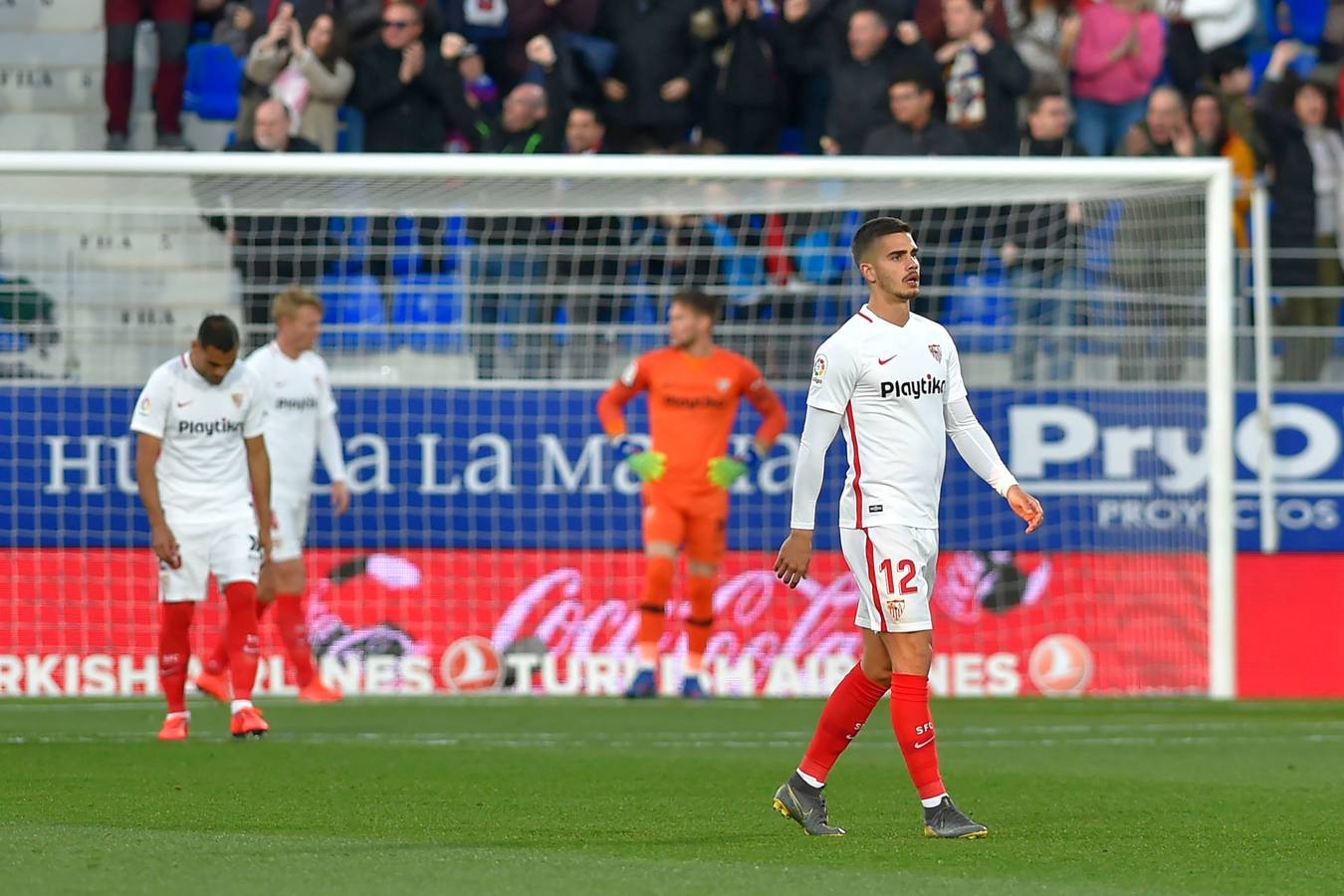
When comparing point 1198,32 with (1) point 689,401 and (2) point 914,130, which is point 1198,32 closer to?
(2) point 914,130

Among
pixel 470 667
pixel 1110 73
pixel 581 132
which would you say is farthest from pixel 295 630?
pixel 1110 73

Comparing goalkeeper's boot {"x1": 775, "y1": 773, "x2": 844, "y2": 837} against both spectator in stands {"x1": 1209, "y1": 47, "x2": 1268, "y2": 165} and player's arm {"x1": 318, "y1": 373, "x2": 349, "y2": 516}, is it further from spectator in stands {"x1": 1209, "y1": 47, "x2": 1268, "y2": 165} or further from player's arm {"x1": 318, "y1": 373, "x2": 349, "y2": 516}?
spectator in stands {"x1": 1209, "y1": 47, "x2": 1268, "y2": 165}

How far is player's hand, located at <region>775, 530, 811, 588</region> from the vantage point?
6.89 meters

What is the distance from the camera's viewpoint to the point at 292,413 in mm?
12641

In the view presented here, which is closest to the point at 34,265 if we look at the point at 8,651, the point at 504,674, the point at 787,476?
the point at 8,651

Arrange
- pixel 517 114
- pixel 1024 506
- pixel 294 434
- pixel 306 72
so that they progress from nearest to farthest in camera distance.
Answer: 1. pixel 1024 506
2. pixel 294 434
3. pixel 517 114
4. pixel 306 72

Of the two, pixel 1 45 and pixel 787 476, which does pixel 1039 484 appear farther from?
pixel 1 45

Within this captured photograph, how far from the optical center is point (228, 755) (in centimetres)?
959

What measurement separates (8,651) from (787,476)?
16.5 feet

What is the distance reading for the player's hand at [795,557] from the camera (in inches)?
271

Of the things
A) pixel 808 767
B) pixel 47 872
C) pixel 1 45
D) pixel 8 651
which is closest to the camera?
pixel 47 872

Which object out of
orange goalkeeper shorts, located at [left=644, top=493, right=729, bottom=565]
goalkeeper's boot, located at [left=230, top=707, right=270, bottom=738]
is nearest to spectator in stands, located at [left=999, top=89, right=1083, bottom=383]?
orange goalkeeper shorts, located at [left=644, top=493, right=729, bottom=565]

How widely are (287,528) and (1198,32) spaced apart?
340 inches

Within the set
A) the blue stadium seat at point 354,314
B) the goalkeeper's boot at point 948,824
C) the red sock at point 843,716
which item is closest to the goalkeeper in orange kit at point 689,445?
the blue stadium seat at point 354,314
